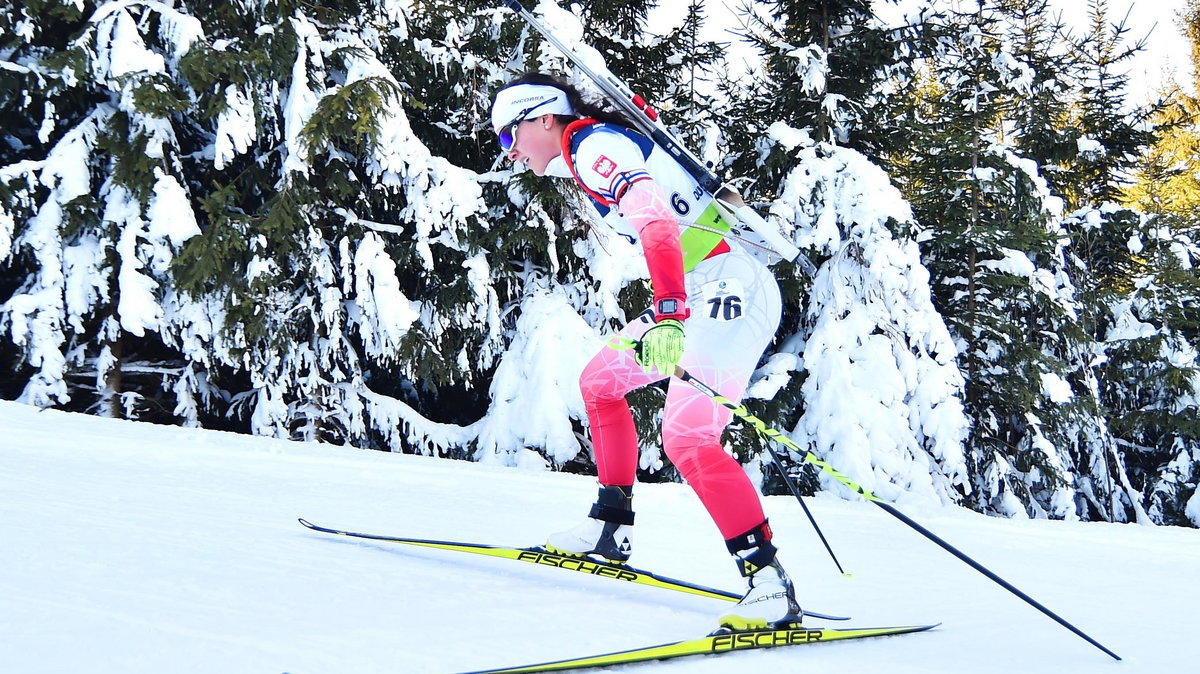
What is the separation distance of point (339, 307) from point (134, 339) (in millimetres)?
2211

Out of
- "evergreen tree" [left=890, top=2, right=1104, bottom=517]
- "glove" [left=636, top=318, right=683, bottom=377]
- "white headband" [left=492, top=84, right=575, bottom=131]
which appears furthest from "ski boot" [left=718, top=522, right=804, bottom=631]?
"evergreen tree" [left=890, top=2, right=1104, bottom=517]

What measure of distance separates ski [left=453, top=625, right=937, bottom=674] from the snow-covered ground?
4 centimetres

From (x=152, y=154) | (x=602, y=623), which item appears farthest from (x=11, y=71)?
(x=602, y=623)

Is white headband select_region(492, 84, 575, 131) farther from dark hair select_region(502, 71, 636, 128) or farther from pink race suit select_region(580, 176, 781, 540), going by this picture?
pink race suit select_region(580, 176, 781, 540)

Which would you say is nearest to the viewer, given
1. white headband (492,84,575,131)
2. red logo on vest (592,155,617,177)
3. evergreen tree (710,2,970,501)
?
red logo on vest (592,155,617,177)

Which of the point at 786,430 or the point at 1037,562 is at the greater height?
the point at 786,430

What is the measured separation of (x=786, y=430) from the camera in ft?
30.4

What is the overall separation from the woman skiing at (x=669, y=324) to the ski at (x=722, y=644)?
0.05 m

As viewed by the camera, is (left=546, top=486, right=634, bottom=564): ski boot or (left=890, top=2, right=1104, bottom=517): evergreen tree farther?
(left=890, top=2, right=1104, bottom=517): evergreen tree

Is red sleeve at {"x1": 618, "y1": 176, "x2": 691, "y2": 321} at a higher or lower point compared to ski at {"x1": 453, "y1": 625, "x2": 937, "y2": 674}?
higher

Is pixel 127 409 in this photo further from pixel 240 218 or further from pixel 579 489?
pixel 579 489

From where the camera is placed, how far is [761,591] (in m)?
2.51

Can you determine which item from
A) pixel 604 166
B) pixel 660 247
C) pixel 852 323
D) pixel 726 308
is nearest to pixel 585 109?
pixel 604 166

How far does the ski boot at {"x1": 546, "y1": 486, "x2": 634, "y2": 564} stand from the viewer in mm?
3182
